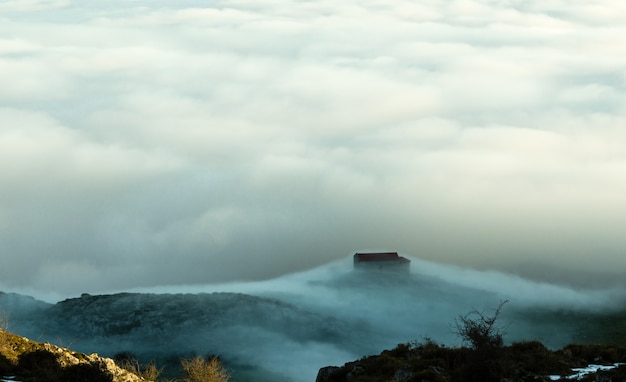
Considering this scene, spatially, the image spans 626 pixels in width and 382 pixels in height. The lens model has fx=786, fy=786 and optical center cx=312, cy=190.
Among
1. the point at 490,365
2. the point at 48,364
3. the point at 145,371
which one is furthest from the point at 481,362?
the point at 145,371

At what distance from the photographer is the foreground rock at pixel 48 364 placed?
106 ft

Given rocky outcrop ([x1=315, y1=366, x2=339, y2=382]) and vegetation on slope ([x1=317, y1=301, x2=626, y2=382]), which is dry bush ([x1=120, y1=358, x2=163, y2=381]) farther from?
vegetation on slope ([x1=317, y1=301, x2=626, y2=382])

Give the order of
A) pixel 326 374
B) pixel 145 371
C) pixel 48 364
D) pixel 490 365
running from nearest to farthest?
pixel 48 364 < pixel 490 365 < pixel 326 374 < pixel 145 371

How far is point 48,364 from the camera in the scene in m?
Answer: 33.2

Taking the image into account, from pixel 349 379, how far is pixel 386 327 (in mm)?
158243

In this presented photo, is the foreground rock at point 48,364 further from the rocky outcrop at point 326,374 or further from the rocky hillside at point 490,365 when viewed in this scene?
the rocky hillside at point 490,365

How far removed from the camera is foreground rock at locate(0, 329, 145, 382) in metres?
32.2

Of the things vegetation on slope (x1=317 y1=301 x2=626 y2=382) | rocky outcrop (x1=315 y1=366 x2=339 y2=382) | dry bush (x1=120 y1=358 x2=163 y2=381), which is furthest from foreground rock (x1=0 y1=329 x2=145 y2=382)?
vegetation on slope (x1=317 y1=301 x2=626 y2=382)

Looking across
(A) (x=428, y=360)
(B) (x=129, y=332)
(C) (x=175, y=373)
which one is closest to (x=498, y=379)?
(A) (x=428, y=360)

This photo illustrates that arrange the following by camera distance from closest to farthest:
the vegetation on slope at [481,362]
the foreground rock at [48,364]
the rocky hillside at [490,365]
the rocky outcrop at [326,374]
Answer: the foreground rock at [48,364] < the rocky hillside at [490,365] < the vegetation on slope at [481,362] < the rocky outcrop at [326,374]

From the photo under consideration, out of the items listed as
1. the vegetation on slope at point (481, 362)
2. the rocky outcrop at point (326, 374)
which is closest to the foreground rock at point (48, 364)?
the rocky outcrop at point (326, 374)

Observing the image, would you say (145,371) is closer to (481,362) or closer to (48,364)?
(48,364)

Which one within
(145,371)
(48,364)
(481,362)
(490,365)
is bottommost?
(490,365)

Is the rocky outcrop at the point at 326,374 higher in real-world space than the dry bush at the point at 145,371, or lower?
lower
